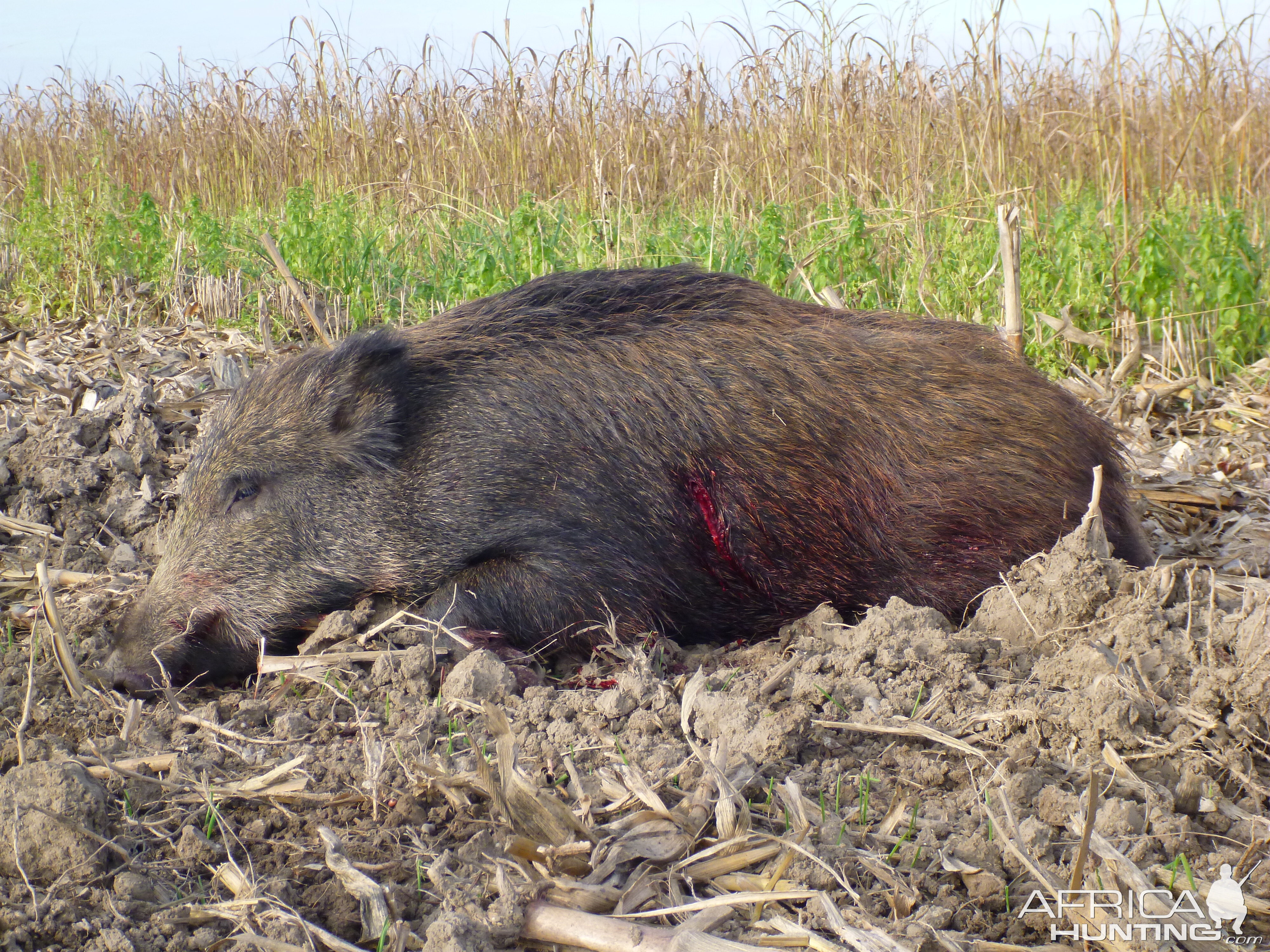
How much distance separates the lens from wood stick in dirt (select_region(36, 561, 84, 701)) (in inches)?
104

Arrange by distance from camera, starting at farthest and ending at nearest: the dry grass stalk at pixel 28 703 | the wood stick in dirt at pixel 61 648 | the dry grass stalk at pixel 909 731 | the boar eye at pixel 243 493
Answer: the boar eye at pixel 243 493 → the wood stick in dirt at pixel 61 648 → the dry grass stalk at pixel 28 703 → the dry grass stalk at pixel 909 731

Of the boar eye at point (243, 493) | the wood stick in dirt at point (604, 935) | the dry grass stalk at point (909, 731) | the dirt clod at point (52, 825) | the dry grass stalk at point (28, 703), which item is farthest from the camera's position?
the boar eye at point (243, 493)

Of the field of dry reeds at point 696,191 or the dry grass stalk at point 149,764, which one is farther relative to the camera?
the field of dry reeds at point 696,191

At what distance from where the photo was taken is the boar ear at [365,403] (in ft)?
9.96

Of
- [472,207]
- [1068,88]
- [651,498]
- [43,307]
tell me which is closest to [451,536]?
[651,498]

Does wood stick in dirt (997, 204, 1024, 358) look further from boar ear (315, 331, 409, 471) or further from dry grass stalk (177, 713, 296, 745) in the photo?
dry grass stalk (177, 713, 296, 745)

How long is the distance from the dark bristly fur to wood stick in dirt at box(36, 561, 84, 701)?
0.20m

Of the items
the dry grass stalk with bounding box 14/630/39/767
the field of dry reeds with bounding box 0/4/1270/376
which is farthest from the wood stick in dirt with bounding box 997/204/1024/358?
the dry grass stalk with bounding box 14/630/39/767

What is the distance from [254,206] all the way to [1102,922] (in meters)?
A: 9.29

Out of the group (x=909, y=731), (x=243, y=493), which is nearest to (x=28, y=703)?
(x=243, y=493)

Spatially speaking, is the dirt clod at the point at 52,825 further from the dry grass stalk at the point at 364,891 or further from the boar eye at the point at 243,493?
the boar eye at the point at 243,493

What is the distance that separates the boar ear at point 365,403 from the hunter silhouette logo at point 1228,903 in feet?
7.15

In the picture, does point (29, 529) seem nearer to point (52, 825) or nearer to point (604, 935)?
point (52, 825)

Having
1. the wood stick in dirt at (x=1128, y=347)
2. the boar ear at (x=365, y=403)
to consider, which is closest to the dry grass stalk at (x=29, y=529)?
the boar ear at (x=365, y=403)
